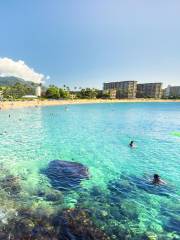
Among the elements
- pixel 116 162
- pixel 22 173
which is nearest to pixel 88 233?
pixel 22 173

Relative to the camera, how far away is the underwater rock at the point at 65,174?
1280 cm

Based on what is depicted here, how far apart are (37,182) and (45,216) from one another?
418 centimetres

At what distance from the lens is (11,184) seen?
12852 mm

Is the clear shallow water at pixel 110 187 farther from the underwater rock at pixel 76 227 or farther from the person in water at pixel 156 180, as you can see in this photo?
the person in water at pixel 156 180

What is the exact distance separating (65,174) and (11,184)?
11.5ft

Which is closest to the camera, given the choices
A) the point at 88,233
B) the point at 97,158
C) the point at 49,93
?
the point at 88,233

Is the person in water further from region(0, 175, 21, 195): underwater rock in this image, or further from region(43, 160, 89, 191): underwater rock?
region(0, 175, 21, 195): underwater rock

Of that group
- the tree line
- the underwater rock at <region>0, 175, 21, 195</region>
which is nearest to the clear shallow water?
the underwater rock at <region>0, 175, 21, 195</region>

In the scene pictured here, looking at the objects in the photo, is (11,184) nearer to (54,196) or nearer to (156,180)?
(54,196)

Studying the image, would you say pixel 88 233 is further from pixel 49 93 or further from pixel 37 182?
pixel 49 93

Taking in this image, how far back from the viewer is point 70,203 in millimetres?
10516

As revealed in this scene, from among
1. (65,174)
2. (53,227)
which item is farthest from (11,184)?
(53,227)

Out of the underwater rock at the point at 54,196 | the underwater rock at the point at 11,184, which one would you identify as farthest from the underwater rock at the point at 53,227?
the underwater rock at the point at 11,184

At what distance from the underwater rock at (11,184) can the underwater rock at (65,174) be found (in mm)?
2026
